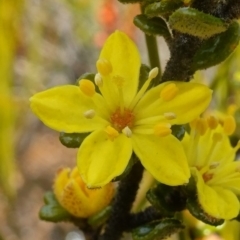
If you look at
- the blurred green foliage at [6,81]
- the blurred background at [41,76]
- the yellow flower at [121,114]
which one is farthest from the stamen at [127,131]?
the blurred background at [41,76]

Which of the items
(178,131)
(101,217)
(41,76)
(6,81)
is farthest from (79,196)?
(41,76)

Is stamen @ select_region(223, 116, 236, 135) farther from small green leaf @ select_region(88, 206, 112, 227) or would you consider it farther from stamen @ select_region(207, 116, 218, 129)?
small green leaf @ select_region(88, 206, 112, 227)

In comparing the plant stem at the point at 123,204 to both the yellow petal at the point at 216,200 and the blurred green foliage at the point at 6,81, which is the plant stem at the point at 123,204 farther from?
the blurred green foliage at the point at 6,81

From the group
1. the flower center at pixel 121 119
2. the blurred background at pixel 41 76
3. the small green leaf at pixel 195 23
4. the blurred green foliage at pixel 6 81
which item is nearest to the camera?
the small green leaf at pixel 195 23

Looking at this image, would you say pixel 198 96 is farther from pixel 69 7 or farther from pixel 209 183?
pixel 69 7

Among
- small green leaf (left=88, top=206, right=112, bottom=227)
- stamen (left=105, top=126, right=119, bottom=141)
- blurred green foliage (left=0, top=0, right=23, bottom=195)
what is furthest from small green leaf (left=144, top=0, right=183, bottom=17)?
blurred green foliage (left=0, top=0, right=23, bottom=195)

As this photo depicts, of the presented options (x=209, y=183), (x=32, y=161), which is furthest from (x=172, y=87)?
(x=32, y=161)
